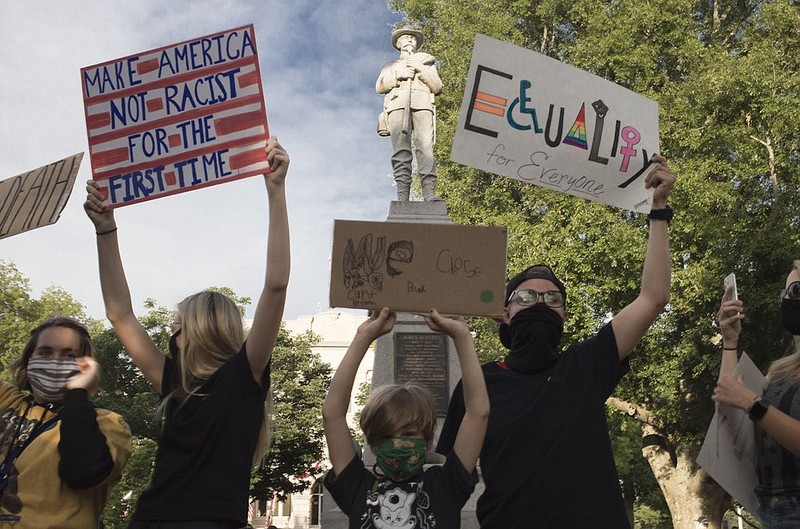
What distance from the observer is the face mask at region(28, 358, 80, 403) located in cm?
291

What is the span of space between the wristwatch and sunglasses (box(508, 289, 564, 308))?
0.86m

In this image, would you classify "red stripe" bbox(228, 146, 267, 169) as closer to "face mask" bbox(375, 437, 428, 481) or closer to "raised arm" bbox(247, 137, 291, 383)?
"raised arm" bbox(247, 137, 291, 383)

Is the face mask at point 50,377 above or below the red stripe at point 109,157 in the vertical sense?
below

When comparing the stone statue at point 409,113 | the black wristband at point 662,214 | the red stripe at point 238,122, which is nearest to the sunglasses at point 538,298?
the black wristband at point 662,214

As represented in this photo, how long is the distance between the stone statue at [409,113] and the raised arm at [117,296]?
7.05m

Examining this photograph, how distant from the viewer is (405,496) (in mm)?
2631

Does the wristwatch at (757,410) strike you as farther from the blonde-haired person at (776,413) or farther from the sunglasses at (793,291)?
the sunglasses at (793,291)

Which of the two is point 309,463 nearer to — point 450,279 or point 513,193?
point 513,193

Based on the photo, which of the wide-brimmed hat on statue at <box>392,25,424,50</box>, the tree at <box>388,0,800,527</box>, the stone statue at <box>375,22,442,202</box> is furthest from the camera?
the tree at <box>388,0,800,527</box>

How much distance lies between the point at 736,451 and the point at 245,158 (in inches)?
94.8

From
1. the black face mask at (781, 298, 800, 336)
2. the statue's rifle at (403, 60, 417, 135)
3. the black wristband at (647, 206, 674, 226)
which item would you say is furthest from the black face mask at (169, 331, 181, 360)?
the statue's rifle at (403, 60, 417, 135)

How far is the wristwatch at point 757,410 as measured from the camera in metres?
3.08

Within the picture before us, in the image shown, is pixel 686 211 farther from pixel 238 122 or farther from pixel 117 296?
pixel 117 296

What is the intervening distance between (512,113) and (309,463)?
90.5ft
